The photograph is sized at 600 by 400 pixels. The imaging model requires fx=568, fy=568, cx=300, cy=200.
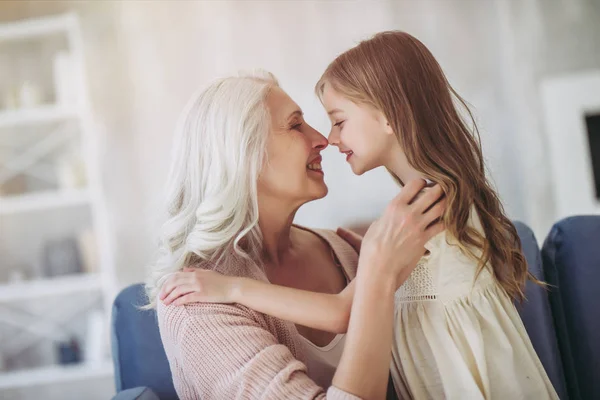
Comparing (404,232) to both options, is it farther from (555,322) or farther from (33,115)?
(33,115)

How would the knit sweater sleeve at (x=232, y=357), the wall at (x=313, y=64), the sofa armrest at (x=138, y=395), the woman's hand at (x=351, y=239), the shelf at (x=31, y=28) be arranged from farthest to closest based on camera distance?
the shelf at (x=31, y=28) < the wall at (x=313, y=64) < the woman's hand at (x=351, y=239) < the sofa armrest at (x=138, y=395) < the knit sweater sleeve at (x=232, y=357)

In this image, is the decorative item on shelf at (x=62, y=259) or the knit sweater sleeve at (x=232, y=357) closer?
the knit sweater sleeve at (x=232, y=357)

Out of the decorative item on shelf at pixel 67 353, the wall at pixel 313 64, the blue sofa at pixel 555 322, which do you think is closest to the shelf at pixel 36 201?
the wall at pixel 313 64

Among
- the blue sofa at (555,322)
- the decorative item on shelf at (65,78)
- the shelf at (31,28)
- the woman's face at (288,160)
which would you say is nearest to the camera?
the woman's face at (288,160)

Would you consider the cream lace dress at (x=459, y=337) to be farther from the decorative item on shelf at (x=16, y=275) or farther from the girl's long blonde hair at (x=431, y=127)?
the decorative item on shelf at (x=16, y=275)

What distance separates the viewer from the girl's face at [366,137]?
4.45ft

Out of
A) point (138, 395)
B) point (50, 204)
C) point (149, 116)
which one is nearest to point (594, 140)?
point (149, 116)

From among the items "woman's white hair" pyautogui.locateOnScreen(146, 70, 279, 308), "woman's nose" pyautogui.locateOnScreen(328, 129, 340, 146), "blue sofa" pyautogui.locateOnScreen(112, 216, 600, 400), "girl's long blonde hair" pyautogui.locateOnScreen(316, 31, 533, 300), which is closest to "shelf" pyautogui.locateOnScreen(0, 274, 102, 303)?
"blue sofa" pyautogui.locateOnScreen(112, 216, 600, 400)

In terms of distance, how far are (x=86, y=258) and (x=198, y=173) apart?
59.5 inches

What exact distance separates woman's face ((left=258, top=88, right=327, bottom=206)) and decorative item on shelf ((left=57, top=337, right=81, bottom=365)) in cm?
167

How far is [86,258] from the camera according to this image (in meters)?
2.63

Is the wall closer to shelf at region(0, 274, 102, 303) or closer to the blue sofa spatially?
shelf at region(0, 274, 102, 303)

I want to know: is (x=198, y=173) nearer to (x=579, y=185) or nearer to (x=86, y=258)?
(x=86, y=258)

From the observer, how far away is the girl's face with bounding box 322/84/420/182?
136cm
